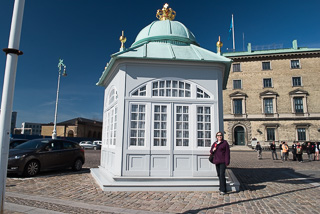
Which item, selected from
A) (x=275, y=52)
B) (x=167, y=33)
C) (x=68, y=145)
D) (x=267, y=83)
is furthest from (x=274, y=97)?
(x=68, y=145)

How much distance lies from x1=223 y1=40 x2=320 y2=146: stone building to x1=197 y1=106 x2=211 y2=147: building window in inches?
1322

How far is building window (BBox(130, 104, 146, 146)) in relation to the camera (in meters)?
7.32

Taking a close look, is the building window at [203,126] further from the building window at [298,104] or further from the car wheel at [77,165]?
the building window at [298,104]

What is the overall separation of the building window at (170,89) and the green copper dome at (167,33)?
2072 millimetres

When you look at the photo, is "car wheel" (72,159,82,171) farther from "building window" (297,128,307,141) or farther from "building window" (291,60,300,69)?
"building window" (291,60,300,69)

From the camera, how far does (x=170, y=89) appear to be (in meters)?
7.71

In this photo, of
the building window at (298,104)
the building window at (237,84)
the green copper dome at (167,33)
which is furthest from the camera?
the building window at (237,84)

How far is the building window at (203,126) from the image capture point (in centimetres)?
750

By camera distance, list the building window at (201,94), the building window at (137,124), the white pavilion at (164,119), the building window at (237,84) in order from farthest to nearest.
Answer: the building window at (237,84) < the building window at (201,94) < the building window at (137,124) < the white pavilion at (164,119)

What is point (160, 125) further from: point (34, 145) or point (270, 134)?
point (270, 134)

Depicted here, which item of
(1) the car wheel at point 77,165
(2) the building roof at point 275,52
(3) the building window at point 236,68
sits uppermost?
(2) the building roof at point 275,52

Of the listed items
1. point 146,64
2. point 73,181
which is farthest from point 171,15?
point 73,181

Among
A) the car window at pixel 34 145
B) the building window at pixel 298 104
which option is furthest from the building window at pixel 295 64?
the car window at pixel 34 145

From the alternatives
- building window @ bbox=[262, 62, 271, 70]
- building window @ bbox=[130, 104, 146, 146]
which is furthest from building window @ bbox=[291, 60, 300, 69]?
building window @ bbox=[130, 104, 146, 146]
